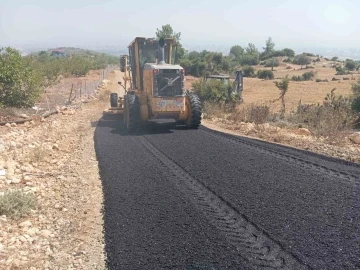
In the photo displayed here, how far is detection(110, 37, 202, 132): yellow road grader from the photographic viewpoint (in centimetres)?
1298

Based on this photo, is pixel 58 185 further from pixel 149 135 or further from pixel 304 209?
pixel 149 135

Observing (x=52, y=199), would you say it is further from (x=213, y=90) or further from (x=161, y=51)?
(x=213, y=90)

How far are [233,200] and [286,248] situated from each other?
1744 millimetres

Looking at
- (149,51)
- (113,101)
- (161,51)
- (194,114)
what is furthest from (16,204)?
(113,101)

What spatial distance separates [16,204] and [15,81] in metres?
12.3

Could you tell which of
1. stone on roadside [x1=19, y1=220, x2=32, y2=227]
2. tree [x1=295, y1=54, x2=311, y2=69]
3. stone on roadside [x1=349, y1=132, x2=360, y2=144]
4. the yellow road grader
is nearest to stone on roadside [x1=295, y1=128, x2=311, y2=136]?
stone on roadside [x1=349, y1=132, x2=360, y2=144]

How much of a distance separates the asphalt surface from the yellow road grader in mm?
2868

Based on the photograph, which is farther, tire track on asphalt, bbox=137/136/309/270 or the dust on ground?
the dust on ground

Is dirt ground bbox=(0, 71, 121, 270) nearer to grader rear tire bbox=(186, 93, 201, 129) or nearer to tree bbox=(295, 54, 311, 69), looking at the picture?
grader rear tire bbox=(186, 93, 201, 129)

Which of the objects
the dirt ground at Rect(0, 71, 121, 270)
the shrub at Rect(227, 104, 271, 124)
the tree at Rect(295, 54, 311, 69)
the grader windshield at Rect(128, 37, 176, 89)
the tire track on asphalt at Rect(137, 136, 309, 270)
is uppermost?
the tree at Rect(295, 54, 311, 69)

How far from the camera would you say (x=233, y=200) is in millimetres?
6516

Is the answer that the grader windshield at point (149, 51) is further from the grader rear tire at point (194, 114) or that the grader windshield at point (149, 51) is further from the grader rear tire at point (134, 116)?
the grader rear tire at point (194, 114)

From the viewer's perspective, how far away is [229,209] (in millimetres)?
6156

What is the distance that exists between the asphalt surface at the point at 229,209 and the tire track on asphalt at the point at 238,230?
12 millimetres
